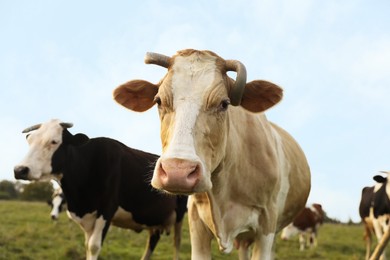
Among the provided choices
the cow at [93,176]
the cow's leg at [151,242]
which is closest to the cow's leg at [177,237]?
the cow's leg at [151,242]

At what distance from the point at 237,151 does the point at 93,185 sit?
4414mm

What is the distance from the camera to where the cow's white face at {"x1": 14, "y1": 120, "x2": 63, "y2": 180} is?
7715 mm

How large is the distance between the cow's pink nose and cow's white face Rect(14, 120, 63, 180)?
197 inches

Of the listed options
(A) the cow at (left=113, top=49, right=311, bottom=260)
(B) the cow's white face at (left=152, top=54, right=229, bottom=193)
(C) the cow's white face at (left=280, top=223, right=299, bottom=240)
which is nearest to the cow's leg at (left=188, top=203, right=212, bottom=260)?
(A) the cow at (left=113, top=49, right=311, bottom=260)

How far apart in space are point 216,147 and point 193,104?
387 millimetres

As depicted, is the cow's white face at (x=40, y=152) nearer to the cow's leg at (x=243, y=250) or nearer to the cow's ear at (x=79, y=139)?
the cow's ear at (x=79, y=139)

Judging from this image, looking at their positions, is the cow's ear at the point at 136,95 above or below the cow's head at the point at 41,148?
above

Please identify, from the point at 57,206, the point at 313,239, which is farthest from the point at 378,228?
the point at 57,206

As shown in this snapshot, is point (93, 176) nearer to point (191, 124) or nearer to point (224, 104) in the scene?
point (224, 104)

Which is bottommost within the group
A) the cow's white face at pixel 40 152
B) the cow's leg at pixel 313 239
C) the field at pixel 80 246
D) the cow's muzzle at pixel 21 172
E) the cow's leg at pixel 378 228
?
the cow's leg at pixel 313 239

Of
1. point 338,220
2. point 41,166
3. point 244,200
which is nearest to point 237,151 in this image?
point 244,200

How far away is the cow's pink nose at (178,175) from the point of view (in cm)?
315

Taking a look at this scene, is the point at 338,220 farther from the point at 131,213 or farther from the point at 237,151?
the point at 237,151

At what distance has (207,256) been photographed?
4602 millimetres
